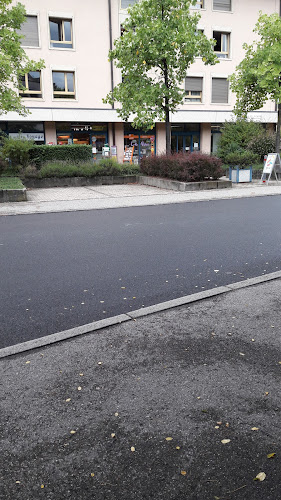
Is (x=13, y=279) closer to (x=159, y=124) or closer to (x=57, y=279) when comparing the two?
(x=57, y=279)

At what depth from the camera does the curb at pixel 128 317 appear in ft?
12.2

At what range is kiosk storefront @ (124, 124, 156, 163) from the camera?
111 ft

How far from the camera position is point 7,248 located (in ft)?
24.9

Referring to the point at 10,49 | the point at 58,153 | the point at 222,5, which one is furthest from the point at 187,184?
the point at 222,5

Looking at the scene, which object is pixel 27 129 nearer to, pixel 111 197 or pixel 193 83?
pixel 193 83

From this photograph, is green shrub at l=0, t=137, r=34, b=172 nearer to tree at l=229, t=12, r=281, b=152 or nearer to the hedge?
the hedge

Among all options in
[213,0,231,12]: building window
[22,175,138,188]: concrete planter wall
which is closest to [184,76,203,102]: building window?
[213,0,231,12]: building window

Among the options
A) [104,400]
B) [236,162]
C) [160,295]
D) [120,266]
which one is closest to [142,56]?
[236,162]

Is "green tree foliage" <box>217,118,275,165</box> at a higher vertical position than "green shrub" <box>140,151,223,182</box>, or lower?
higher

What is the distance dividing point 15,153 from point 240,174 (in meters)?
9.83

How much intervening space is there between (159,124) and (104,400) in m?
33.0

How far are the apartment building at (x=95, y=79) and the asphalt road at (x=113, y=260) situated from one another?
21185mm

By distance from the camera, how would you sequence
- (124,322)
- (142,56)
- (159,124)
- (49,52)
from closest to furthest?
(124,322)
(142,56)
(49,52)
(159,124)

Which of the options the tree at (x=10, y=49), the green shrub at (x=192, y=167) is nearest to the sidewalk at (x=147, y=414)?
the green shrub at (x=192, y=167)
